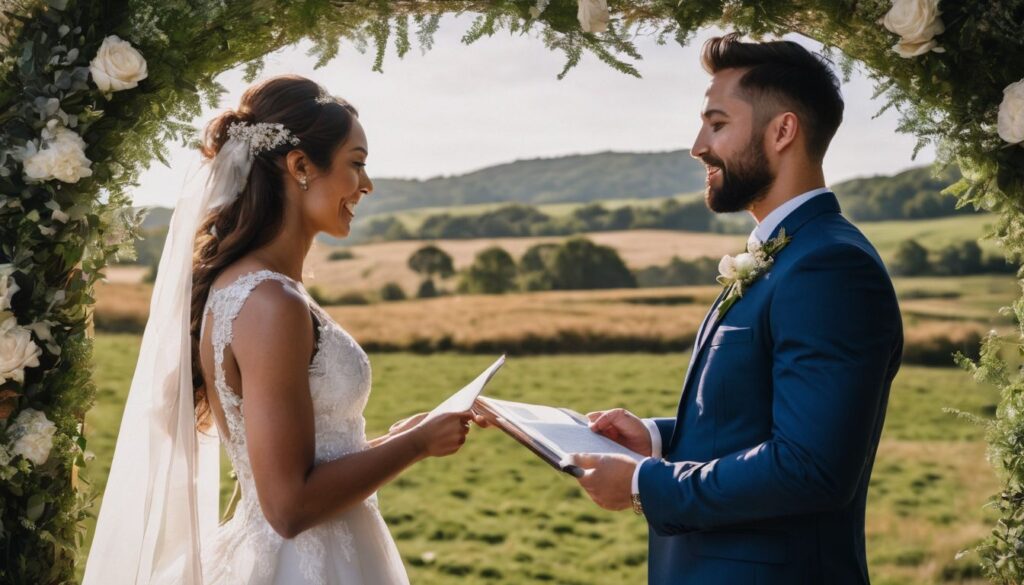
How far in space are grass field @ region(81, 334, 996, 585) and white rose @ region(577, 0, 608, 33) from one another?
779 cm

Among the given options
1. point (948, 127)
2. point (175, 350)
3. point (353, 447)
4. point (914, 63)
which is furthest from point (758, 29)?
point (175, 350)

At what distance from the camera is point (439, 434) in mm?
2852

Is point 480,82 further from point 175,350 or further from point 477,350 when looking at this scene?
point 175,350

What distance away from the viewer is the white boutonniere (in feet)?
8.50

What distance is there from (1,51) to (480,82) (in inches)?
510

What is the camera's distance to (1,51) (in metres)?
3.04

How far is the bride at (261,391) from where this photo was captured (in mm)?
2682

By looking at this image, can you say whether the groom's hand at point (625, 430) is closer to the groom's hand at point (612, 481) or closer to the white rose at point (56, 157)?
the groom's hand at point (612, 481)

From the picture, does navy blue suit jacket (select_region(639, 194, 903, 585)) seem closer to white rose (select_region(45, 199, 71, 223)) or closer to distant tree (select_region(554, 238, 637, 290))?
white rose (select_region(45, 199, 71, 223))

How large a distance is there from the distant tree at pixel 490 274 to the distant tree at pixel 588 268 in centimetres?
73

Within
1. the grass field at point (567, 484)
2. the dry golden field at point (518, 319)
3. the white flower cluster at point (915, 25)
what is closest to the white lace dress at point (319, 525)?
the white flower cluster at point (915, 25)

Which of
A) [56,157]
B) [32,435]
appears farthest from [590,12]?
[32,435]

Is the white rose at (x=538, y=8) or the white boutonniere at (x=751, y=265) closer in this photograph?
the white boutonniere at (x=751, y=265)

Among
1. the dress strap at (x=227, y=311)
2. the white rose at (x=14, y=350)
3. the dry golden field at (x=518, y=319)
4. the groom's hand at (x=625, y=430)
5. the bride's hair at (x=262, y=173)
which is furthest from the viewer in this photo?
Result: the dry golden field at (x=518, y=319)
